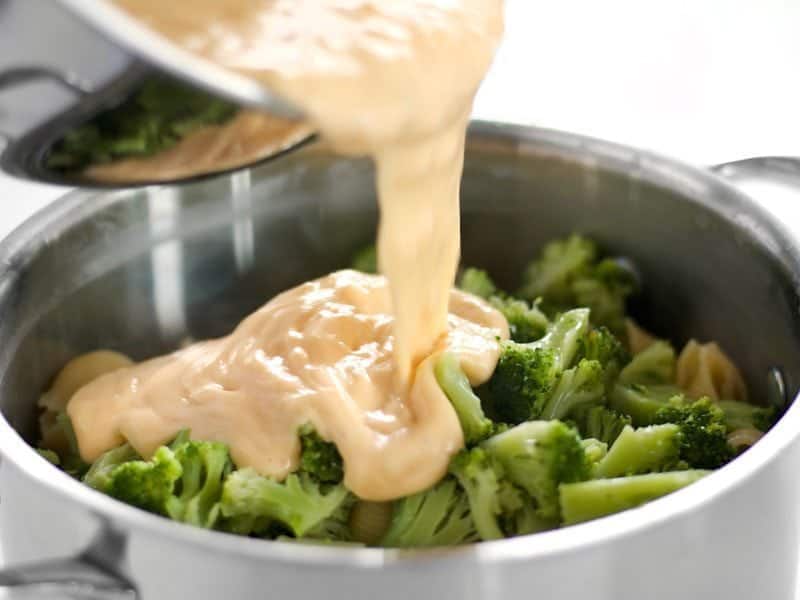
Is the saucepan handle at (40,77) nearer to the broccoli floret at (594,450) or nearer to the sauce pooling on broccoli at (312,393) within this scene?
the sauce pooling on broccoli at (312,393)

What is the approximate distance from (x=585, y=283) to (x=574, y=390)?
0.35 m

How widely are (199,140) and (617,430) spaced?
2.23 feet

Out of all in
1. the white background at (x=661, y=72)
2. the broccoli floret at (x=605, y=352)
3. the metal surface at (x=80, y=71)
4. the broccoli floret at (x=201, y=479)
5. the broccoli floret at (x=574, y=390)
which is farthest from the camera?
the white background at (x=661, y=72)

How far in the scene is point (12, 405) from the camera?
177 cm

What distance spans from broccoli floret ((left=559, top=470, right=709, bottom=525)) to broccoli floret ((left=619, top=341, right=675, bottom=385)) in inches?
17.3

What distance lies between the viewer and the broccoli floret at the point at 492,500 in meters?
1.48

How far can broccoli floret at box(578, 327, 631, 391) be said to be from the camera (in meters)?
1.82

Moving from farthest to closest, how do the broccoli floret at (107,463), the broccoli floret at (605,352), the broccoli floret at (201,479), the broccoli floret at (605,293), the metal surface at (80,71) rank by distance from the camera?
1. the broccoli floret at (605,293)
2. the broccoli floret at (605,352)
3. the broccoli floret at (107,463)
4. the broccoli floret at (201,479)
5. the metal surface at (80,71)

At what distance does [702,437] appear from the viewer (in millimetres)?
1647

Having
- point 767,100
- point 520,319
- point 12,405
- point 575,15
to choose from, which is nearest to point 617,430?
point 520,319

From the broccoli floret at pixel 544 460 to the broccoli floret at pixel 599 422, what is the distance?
221 mm

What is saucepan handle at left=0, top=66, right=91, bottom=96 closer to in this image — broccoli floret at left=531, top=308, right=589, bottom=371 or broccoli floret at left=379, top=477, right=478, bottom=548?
broccoli floret at left=379, top=477, right=478, bottom=548

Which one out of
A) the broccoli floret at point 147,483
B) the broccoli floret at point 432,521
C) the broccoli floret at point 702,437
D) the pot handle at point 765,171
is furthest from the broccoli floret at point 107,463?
the pot handle at point 765,171

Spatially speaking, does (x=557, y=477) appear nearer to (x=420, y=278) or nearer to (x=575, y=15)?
(x=420, y=278)
